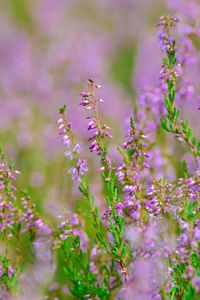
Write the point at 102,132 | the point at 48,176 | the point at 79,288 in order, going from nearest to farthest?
the point at 102,132 → the point at 79,288 → the point at 48,176

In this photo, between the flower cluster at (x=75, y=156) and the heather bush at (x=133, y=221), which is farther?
the flower cluster at (x=75, y=156)

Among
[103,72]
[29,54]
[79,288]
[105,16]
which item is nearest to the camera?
[79,288]

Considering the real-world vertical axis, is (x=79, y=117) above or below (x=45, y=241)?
above

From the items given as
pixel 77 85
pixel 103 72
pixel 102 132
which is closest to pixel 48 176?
pixel 77 85

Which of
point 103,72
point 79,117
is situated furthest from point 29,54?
point 79,117

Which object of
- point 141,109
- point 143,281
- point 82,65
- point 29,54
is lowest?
point 143,281

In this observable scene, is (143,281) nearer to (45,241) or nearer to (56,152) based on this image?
(45,241)

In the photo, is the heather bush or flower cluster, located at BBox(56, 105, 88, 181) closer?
the heather bush

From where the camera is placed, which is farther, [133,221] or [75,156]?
[133,221]

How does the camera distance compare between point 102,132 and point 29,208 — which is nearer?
point 102,132

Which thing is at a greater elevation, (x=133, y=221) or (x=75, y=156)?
(x=75, y=156)
